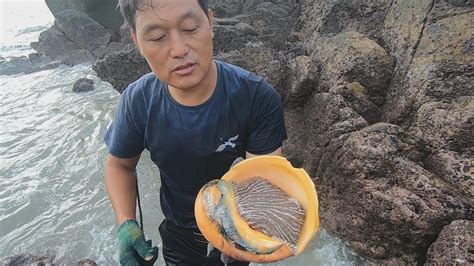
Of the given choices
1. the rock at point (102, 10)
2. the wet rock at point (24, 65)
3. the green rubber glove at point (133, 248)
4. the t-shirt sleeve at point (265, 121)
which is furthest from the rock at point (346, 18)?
the wet rock at point (24, 65)

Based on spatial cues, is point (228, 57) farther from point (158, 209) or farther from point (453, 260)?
point (453, 260)

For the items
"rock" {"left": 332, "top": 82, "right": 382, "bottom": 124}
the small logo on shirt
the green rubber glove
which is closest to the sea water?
"rock" {"left": 332, "top": 82, "right": 382, "bottom": 124}

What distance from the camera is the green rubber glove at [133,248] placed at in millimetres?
1994

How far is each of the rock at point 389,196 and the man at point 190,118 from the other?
1789 mm

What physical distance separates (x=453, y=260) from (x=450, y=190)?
24.2 inches

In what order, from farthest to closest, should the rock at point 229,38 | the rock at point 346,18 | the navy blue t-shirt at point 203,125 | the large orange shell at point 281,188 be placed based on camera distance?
1. the rock at point 229,38
2. the rock at point 346,18
3. the navy blue t-shirt at point 203,125
4. the large orange shell at point 281,188

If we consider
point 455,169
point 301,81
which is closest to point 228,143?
point 455,169

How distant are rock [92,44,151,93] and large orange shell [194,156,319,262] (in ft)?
19.0

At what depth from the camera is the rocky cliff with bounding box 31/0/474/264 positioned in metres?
3.38

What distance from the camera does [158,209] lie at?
539cm

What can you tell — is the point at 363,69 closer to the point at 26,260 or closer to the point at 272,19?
the point at 272,19

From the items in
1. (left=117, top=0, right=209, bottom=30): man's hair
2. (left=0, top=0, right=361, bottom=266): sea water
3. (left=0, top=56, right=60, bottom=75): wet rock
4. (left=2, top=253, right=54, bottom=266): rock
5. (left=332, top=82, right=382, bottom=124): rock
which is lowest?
(left=0, top=56, right=60, bottom=75): wet rock

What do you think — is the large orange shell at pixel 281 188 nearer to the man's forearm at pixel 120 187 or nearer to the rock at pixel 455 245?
the man's forearm at pixel 120 187

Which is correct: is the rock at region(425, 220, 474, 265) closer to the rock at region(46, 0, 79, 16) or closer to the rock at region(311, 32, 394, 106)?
the rock at region(311, 32, 394, 106)
